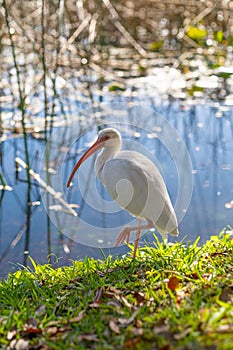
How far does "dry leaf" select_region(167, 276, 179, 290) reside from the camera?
3135mm

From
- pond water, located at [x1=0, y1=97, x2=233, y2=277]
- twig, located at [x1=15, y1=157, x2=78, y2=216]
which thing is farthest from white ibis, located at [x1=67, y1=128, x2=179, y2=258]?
twig, located at [x1=15, y1=157, x2=78, y2=216]

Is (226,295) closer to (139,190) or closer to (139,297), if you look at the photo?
(139,297)

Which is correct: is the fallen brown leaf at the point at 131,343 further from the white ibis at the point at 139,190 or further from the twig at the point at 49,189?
the twig at the point at 49,189

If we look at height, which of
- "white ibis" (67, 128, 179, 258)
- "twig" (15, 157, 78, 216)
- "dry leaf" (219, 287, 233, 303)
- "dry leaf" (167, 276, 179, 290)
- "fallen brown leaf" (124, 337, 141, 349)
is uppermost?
"white ibis" (67, 128, 179, 258)

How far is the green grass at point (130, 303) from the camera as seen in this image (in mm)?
2479

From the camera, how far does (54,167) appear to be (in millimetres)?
6805

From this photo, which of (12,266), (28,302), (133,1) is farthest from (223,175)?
(133,1)

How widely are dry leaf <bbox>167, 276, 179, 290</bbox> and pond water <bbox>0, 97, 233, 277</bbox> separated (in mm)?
1027

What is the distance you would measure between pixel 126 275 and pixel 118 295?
33cm

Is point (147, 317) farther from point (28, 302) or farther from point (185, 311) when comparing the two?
point (28, 302)

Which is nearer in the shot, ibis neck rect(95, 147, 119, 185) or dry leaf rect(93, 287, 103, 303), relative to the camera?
dry leaf rect(93, 287, 103, 303)

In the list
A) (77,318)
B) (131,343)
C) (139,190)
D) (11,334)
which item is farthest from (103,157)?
(131,343)

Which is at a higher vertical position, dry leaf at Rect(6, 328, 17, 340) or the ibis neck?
the ibis neck

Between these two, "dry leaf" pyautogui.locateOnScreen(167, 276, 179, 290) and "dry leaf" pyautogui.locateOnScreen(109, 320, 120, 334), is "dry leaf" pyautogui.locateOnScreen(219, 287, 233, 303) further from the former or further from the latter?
"dry leaf" pyautogui.locateOnScreen(109, 320, 120, 334)
